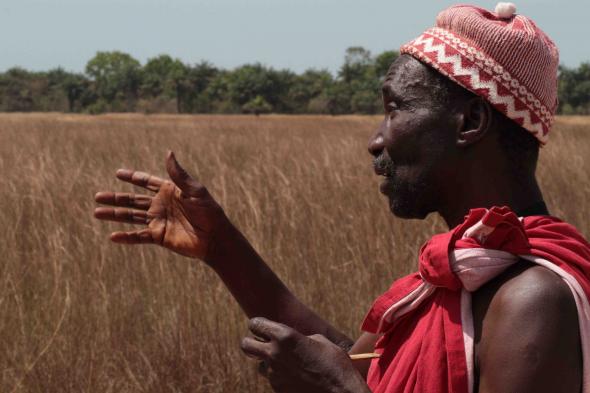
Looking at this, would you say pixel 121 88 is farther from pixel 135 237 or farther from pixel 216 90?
pixel 135 237

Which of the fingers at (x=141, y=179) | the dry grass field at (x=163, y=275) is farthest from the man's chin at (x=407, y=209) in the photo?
the dry grass field at (x=163, y=275)

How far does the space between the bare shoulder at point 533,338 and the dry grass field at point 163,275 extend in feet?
6.51

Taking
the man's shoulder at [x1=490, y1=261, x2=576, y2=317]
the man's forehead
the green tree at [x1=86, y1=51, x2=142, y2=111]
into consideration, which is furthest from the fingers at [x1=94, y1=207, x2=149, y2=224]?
the green tree at [x1=86, y1=51, x2=142, y2=111]

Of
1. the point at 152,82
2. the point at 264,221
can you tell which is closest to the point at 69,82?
the point at 152,82

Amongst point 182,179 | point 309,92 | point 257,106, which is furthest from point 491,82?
point 309,92

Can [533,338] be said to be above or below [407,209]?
below

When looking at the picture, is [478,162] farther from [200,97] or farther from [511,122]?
[200,97]

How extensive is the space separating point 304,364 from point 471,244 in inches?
12.1

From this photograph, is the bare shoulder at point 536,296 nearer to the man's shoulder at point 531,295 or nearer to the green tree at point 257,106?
the man's shoulder at point 531,295

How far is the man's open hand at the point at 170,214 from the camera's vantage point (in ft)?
5.80

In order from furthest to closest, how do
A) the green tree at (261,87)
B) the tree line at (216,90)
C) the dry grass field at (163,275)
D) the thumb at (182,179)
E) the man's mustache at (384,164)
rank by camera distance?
the green tree at (261,87), the tree line at (216,90), the dry grass field at (163,275), the thumb at (182,179), the man's mustache at (384,164)

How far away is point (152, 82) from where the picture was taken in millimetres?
62906

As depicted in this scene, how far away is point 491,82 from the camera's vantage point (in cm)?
134

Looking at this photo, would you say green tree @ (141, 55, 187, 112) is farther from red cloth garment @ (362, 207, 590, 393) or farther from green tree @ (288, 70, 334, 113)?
red cloth garment @ (362, 207, 590, 393)
